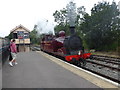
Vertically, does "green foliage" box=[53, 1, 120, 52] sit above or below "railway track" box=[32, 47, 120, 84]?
above

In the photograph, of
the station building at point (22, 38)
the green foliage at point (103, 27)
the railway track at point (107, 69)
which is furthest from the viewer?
the station building at point (22, 38)

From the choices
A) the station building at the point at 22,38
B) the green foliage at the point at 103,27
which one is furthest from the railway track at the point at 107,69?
the station building at the point at 22,38

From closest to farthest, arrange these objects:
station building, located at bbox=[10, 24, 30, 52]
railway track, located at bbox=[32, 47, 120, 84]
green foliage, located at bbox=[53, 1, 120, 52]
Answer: railway track, located at bbox=[32, 47, 120, 84], green foliage, located at bbox=[53, 1, 120, 52], station building, located at bbox=[10, 24, 30, 52]

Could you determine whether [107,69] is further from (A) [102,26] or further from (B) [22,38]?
(B) [22,38]

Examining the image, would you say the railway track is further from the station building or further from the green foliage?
the station building

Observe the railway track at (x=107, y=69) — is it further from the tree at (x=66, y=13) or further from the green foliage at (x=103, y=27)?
the tree at (x=66, y=13)

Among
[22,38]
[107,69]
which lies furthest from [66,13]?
[107,69]

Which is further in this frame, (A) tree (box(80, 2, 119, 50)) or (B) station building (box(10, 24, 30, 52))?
(B) station building (box(10, 24, 30, 52))

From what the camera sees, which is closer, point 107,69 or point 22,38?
point 107,69

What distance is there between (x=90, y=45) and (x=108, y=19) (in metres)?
5.55

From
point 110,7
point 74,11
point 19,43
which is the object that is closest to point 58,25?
point 74,11

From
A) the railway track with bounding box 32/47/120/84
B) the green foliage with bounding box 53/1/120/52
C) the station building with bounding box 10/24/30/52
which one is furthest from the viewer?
the station building with bounding box 10/24/30/52

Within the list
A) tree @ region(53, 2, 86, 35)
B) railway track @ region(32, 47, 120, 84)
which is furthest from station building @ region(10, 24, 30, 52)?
railway track @ region(32, 47, 120, 84)

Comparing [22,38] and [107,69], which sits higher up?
[22,38]
